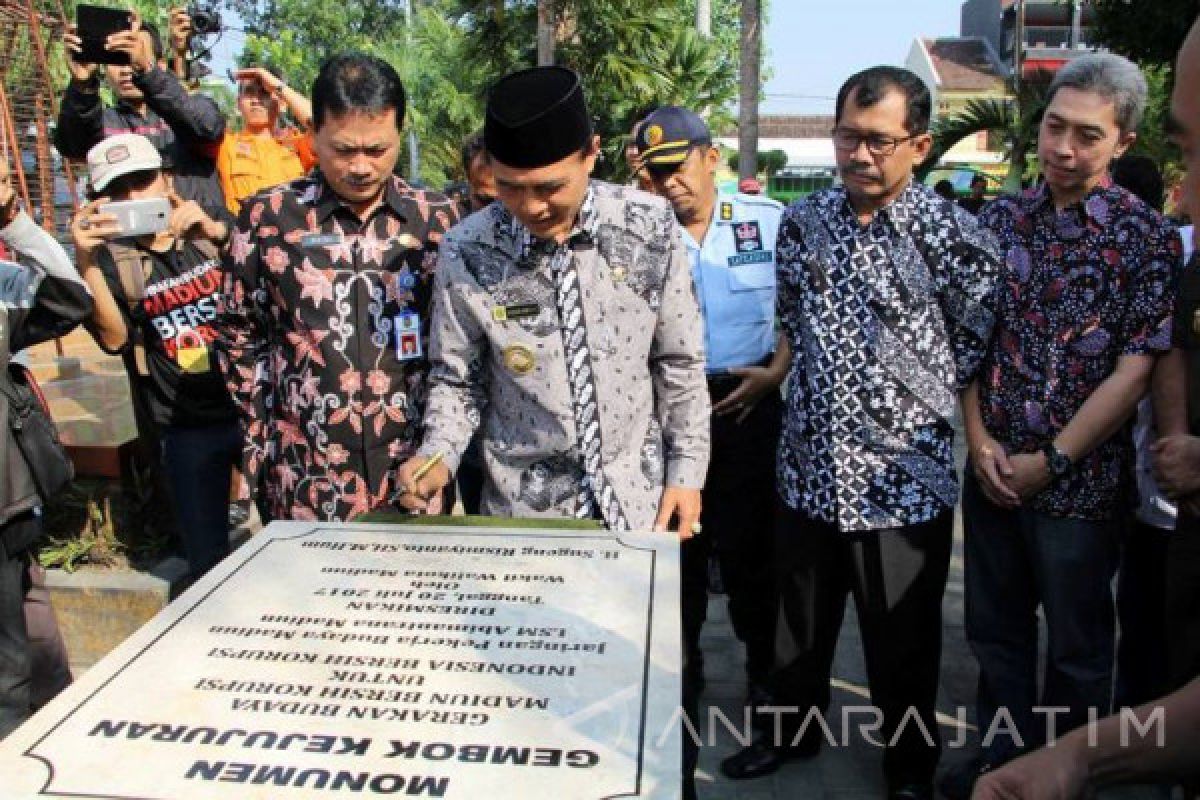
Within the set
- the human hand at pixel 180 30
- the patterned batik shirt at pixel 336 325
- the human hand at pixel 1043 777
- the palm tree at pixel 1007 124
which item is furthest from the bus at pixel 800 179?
the human hand at pixel 1043 777

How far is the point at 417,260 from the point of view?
253 centimetres

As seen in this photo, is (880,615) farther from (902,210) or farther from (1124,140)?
(1124,140)

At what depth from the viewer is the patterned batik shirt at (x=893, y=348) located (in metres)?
2.56

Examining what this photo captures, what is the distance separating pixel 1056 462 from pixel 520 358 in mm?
1393

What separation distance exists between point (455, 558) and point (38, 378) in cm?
557

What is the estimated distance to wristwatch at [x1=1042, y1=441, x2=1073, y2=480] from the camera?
8.27ft

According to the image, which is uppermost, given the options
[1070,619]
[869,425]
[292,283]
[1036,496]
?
[292,283]

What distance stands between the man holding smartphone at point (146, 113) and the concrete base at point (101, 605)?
4.44 feet

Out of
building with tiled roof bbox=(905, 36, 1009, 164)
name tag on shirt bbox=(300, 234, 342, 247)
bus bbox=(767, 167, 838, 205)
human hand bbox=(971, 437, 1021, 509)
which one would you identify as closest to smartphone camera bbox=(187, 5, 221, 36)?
name tag on shirt bbox=(300, 234, 342, 247)

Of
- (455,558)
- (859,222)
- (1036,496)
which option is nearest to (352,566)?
(455,558)

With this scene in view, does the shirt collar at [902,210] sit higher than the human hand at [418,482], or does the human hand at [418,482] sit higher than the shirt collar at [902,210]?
the shirt collar at [902,210]

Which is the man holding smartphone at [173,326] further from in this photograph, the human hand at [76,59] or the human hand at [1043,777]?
the human hand at [1043,777]

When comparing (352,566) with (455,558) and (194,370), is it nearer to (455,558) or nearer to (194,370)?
(455,558)

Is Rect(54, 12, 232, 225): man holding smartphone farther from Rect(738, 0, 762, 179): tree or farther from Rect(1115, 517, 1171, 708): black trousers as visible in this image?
Rect(738, 0, 762, 179): tree
